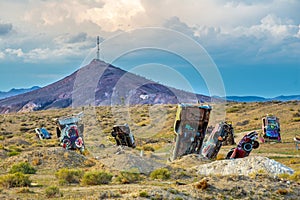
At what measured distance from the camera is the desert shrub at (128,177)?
66.2ft

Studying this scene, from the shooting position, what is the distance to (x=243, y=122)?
5550 cm

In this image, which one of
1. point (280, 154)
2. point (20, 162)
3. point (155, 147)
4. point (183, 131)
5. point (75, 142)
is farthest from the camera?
point (155, 147)

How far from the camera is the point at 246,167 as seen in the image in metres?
21.4

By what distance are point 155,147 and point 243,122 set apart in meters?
19.3

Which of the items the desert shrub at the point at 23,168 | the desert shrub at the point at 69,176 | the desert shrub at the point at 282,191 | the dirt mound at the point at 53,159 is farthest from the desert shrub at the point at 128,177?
the desert shrub at the point at 282,191

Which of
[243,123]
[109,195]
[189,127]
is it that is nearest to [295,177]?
[109,195]

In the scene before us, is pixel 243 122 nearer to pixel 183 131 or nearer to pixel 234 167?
pixel 183 131

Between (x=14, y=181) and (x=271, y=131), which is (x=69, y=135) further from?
(x=271, y=131)

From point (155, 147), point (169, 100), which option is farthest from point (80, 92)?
point (155, 147)

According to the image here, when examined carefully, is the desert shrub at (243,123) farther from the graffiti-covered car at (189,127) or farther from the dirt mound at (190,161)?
the dirt mound at (190,161)

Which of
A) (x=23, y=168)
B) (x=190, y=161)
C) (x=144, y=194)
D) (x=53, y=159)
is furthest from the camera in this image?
(x=53, y=159)

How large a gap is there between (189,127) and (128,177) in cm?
778

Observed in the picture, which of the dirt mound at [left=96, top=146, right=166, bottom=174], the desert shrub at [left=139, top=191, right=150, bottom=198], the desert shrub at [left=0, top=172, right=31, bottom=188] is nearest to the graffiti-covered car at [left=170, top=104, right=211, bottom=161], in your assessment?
the dirt mound at [left=96, top=146, right=166, bottom=174]

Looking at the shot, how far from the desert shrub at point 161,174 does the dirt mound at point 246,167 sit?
186 centimetres
